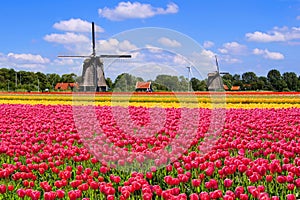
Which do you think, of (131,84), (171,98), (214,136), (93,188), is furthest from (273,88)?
(93,188)

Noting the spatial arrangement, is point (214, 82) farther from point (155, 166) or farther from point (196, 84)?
point (155, 166)

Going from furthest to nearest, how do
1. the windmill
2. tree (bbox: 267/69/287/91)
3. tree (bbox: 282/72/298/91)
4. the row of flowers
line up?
tree (bbox: 282/72/298/91)
tree (bbox: 267/69/287/91)
the windmill
the row of flowers

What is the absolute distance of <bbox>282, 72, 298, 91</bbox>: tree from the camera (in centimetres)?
7175

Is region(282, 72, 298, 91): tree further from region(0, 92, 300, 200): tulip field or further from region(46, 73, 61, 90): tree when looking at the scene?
region(0, 92, 300, 200): tulip field

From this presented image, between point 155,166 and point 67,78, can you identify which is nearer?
point 155,166

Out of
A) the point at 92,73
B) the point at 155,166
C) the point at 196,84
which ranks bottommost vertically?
the point at 155,166

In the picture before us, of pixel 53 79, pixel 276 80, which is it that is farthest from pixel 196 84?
pixel 53 79

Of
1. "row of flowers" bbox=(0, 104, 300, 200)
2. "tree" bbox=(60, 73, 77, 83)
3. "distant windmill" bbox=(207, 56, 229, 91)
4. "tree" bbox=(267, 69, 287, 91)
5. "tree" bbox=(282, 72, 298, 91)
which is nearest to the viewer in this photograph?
"row of flowers" bbox=(0, 104, 300, 200)

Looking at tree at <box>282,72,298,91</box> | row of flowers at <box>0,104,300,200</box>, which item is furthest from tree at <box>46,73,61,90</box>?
row of flowers at <box>0,104,300,200</box>

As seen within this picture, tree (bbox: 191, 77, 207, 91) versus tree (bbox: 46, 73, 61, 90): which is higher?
tree (bbox: 46, 73, 61, 90)

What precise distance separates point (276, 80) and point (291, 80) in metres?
2.57

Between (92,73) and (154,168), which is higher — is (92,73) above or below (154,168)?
above

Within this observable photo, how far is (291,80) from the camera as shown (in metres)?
74.7

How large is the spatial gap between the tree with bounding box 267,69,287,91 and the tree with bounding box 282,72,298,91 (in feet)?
3.43
